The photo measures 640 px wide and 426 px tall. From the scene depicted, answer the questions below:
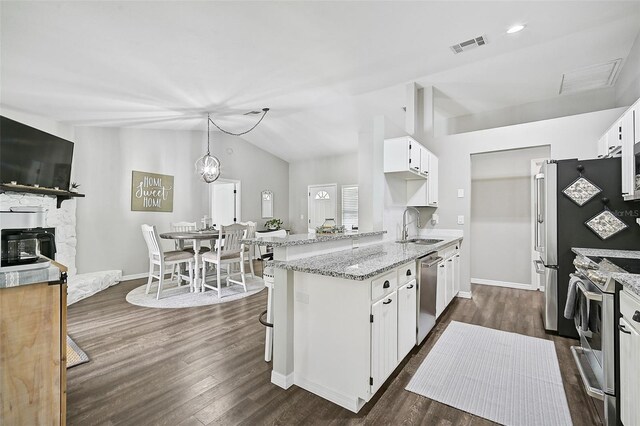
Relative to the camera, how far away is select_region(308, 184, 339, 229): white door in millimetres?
7645

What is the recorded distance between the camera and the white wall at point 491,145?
347 centimetres

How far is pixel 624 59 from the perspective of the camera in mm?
3236

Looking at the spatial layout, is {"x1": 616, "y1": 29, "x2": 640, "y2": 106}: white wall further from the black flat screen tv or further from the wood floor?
the black flat screen tv

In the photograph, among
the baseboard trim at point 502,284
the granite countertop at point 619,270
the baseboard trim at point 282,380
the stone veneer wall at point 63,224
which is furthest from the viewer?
the baseboard trim at point 502,284

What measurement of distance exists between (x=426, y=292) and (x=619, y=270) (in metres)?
1.26

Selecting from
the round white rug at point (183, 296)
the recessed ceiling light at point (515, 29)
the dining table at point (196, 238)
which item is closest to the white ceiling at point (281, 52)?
the recessed ceiling light at point (515, 29)

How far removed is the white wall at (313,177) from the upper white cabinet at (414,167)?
10.9 ft

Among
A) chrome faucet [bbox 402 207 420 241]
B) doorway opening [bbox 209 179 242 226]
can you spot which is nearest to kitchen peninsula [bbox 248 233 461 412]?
chrome faucet [bbox 402 207 420 241]

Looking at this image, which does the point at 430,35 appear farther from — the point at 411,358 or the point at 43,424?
the point at 43,424

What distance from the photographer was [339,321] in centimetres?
177

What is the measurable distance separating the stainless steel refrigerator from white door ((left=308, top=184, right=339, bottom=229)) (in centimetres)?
503

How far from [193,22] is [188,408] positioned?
9.59 ft

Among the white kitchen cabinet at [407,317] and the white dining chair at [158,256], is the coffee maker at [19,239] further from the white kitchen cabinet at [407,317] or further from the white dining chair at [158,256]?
the white dining chair at [158,256]

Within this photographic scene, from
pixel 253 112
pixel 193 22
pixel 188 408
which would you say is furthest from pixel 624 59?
pixel 188 408
